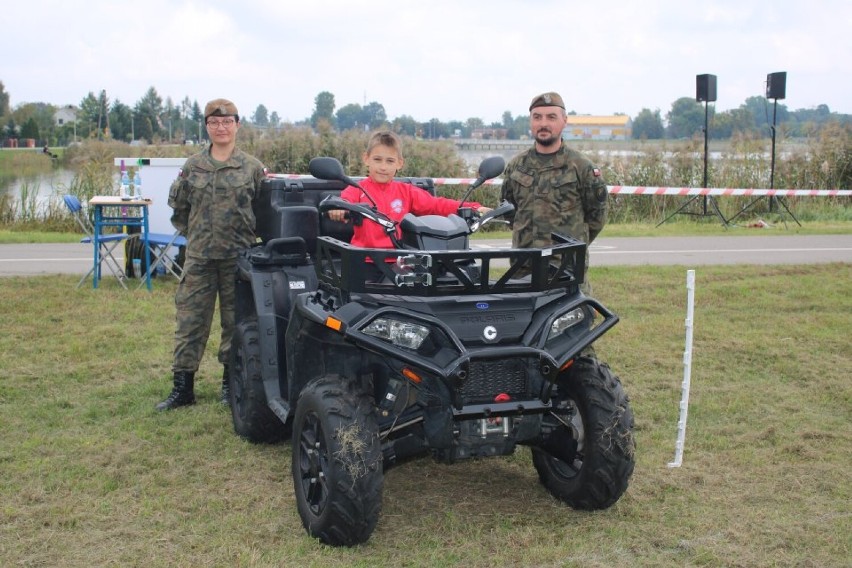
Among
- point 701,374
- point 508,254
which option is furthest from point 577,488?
point 701,374

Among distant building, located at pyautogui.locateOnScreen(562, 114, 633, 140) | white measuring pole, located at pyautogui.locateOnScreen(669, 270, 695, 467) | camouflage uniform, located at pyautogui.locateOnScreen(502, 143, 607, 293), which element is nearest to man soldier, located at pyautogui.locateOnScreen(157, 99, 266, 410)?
camouflage uniform, located at pyautogui.locateOnScreen(502, 143, 607, 293)

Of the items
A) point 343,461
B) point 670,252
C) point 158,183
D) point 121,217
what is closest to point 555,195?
point 343,461

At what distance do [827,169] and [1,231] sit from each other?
57.4ft

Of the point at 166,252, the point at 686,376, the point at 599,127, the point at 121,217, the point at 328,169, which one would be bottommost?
the point at 686,376

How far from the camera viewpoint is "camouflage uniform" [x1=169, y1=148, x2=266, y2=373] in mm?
6277

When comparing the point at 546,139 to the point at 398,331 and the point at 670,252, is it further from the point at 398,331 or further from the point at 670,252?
the point at 670,252

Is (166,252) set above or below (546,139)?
below

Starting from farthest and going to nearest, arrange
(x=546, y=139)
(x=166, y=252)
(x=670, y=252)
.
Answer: (x=670, y=252) < (x=166, y=252) < (x=546, y=139)

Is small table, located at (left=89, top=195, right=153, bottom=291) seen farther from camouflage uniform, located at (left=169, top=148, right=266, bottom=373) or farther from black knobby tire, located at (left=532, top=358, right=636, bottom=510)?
black knobby tire, located at (left=532, top=358, right=636, bottom=510)

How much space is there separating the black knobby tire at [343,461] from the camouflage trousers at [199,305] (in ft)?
7.04

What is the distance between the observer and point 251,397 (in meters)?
5.59

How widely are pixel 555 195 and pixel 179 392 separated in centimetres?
284

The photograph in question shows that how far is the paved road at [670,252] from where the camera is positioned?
12.8 meters

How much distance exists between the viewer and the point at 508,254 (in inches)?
168
